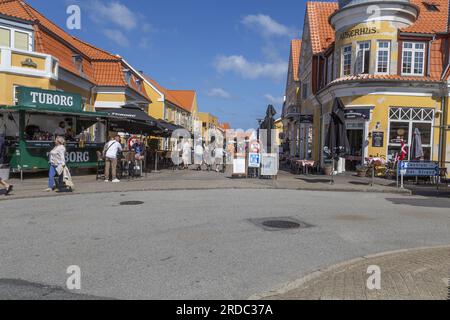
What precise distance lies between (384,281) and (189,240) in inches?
129

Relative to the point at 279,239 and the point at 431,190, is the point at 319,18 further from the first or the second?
the point at 279,239

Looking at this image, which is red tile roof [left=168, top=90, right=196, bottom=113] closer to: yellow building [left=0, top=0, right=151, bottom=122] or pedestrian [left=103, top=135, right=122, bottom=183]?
yellow building [left=0, top=0, right=151, bottom=122]

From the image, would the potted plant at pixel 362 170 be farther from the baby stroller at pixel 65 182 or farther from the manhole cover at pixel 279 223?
the baby stroller at pixel 65 182

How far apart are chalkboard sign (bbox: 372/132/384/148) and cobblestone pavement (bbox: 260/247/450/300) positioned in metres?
14.7

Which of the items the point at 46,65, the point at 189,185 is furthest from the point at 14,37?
Answer: the point at 189,185

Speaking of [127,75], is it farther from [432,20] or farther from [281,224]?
[281,224]

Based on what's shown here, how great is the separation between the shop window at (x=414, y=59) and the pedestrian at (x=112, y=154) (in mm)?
14618

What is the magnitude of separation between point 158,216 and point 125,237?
77.8 inches

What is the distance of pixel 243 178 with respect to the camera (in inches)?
706

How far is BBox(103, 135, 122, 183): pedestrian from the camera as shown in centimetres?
1499

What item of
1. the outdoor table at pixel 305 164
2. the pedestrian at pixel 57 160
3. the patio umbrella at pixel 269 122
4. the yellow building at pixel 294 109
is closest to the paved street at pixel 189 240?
the pedestrian at pixel 57 160

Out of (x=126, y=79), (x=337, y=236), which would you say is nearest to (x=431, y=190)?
(x=337, y=236)

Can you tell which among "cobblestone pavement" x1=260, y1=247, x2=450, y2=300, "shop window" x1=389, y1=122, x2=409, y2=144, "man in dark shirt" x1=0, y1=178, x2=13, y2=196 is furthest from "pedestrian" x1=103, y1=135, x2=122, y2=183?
"shop window" x1=389, y1=122, x2=409, y2=144

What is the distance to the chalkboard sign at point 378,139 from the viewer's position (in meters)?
19.8
